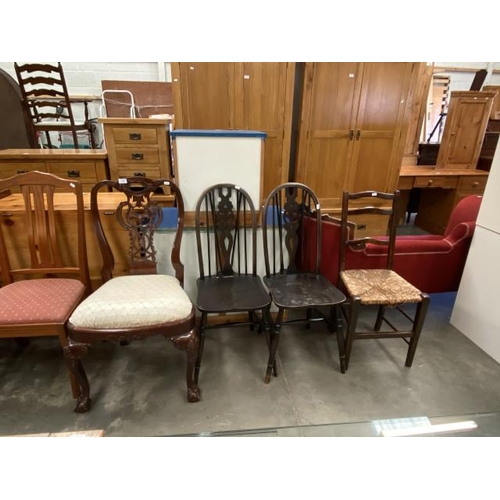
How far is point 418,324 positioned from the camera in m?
1.71

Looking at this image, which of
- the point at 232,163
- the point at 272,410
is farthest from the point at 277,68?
the point at 272,410

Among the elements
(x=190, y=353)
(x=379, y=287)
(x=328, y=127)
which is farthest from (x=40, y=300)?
(x=328, y=127)

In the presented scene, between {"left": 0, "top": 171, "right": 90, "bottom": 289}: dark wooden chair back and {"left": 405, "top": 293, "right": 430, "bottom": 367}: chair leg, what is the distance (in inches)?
69.3

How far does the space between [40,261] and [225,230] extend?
0.95 meters

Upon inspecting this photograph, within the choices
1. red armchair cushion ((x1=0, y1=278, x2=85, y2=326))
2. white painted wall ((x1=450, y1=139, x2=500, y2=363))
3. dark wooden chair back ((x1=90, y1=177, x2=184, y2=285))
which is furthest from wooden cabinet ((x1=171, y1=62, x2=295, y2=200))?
red armchair cushion ((x1=0, y1=278, x2=85, y2=326))

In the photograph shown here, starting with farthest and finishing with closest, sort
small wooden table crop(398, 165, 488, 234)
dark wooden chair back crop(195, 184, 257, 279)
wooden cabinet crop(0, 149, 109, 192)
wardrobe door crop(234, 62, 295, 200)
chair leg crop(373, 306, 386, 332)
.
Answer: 1. small wooden table crop(398, 165, 488, 234)
2. wardrobe door crop(234, 62, 295, 200)
3. wooden cabinet crop(0, 149, 109, 192)
4. chair leg crop(373, 306, 386, 332)
5. dark wooden chair back crop(195, 184, 257, 279)

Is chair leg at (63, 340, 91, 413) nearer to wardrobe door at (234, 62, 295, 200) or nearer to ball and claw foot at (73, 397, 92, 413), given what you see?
ball and claw foot at (73, 397, 92, 413)

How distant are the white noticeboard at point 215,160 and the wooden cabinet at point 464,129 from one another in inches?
110

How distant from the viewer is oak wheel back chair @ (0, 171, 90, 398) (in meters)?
1.37

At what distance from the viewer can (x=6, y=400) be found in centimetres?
152

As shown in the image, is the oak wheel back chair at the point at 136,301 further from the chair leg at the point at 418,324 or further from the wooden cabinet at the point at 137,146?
the chair leg at the point at 418,324

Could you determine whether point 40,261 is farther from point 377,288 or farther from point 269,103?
point 269,103

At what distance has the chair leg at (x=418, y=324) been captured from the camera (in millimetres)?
1676

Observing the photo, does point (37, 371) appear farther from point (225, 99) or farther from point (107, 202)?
point (225, 99)
